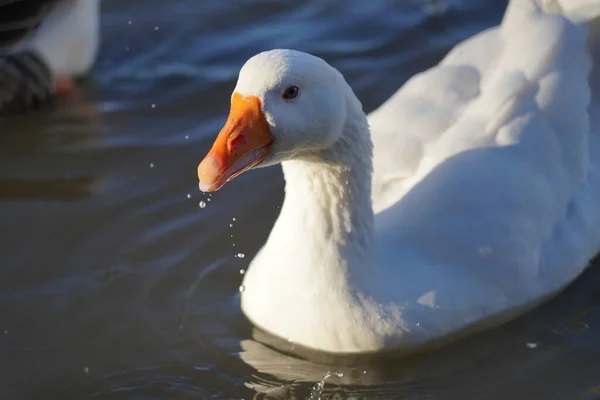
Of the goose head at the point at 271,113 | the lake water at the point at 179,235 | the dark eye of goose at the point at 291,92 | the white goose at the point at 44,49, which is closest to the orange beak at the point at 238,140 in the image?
the goose head at the point at 271,113

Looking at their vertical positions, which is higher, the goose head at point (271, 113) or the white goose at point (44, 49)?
the goose head at point (271, 113)

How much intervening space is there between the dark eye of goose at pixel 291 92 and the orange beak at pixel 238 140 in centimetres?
12

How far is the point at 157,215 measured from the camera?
21.2 ft

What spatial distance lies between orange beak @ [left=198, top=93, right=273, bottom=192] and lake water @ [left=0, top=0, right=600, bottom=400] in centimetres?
123

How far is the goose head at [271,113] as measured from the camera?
14.3 feet

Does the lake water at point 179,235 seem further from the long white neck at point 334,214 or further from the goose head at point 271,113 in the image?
the goose head at point 271,113

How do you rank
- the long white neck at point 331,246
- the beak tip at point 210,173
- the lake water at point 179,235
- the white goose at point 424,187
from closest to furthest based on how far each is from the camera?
1. the beak tip at point 210,173
2. the white goose at point 424,187
3. the long white neck at point 331,246
4. the lake water at point 179,235

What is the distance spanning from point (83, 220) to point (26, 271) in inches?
23.8

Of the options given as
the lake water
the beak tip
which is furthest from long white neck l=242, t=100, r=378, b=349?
the beak tip

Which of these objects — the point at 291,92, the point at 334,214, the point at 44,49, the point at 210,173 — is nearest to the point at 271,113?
the point at 291,92

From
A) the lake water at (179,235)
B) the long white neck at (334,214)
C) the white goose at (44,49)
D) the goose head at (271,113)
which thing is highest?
the goose head at (271,113)

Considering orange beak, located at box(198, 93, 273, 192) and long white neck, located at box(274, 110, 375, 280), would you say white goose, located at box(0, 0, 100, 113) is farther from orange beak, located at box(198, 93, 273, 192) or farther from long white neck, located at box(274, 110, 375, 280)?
orange beak, located at box(198, 93, 273, 192)

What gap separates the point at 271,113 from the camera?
4395mm

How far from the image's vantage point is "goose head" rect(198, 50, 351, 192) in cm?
436
